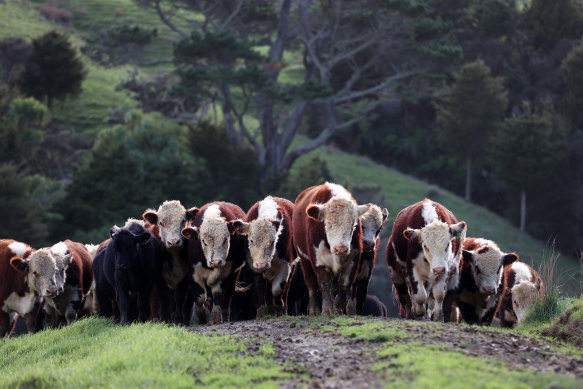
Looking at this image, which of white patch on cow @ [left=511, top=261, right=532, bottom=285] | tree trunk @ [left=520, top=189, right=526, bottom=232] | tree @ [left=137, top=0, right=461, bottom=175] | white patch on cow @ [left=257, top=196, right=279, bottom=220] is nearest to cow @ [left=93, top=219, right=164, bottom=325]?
white patch on cow @ [left=257, top=196, right=279, bottom=220]

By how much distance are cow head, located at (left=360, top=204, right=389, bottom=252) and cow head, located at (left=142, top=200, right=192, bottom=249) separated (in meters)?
3.06

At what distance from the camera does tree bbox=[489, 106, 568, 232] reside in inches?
1741

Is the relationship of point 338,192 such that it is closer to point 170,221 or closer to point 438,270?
point 438,270

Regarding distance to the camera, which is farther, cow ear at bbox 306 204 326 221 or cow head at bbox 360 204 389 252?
cow head at bbox 360 204 389 252

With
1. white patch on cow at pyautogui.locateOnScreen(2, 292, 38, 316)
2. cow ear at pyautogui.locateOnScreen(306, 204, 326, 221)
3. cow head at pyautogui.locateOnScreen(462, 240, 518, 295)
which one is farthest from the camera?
white patch on cow at pyautogui.locateOnScreen(2, 292, 38, 316)

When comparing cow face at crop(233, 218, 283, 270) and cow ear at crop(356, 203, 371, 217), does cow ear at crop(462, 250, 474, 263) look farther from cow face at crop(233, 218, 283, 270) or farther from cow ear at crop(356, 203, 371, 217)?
cow face at crop(233, 218, 283, 270)

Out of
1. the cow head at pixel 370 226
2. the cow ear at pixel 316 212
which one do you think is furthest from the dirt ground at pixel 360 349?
the cow head at pixel 370 226

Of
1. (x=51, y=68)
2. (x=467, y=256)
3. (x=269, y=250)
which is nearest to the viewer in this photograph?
(x=269, y=250)

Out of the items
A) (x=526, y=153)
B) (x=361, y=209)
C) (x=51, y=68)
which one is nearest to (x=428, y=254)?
(x=361, y=209)

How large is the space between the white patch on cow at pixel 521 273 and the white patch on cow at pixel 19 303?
931cm

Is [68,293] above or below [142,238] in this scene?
below

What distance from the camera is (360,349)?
833 centimetres

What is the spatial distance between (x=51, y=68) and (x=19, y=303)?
39726mm

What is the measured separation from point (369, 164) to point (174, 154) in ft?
48.2
